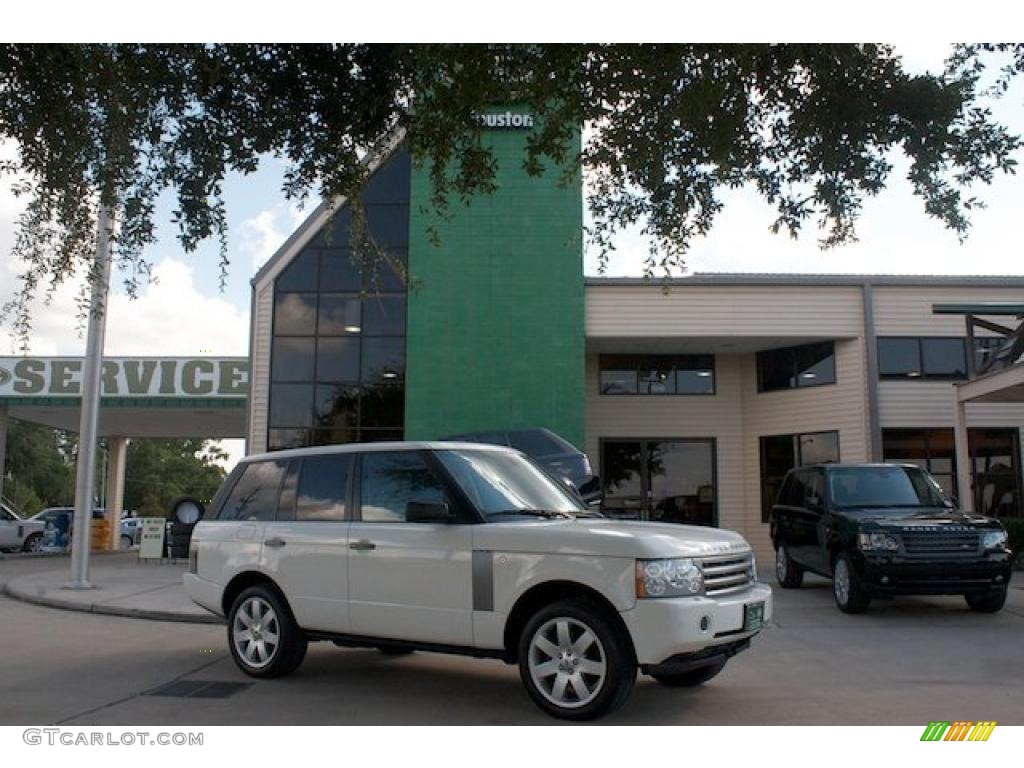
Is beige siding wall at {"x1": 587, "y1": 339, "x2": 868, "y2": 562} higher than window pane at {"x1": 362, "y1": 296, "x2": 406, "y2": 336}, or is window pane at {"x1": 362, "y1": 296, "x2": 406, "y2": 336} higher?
window pane at {"x1": 362, "y1": 296, "x2": 406, "y2": 336}

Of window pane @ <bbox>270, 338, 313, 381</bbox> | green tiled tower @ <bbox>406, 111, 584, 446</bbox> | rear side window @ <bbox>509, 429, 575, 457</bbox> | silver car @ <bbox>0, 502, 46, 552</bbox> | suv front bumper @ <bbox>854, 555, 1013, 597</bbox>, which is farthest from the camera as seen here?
silver car @ <bbox>0, 502, 46, 552</bbox>

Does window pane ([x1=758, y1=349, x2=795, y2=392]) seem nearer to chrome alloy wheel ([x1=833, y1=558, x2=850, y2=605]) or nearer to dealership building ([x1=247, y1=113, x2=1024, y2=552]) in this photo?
dealership building ([x1=247, y1=113, x2=1024, y2=552])

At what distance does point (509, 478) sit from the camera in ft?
22.8

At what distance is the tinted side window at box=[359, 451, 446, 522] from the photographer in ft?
21.9

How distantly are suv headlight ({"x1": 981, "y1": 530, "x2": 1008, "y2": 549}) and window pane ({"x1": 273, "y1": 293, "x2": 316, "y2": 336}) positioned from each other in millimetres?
14317

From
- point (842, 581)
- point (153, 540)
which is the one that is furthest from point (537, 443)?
point (153, 540)

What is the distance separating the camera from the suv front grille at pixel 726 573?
5.84 metres

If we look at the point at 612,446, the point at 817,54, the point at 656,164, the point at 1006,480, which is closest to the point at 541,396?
the point at 612,446

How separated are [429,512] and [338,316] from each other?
14784 millimetres

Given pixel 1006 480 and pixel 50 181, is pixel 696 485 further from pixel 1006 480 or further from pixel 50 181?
pixel 50 181

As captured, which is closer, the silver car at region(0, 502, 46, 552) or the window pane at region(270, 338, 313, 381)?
the window pane at region(270, 338, 313, 381)

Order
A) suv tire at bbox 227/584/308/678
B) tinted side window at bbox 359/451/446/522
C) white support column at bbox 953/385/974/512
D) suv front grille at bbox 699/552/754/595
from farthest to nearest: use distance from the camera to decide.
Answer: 1. white support column at bbox 953/385/974/512
2. suv tire at bbox 227/584/308/678
3. tinted side window at bbox 359/451/446/522
4. suv front grille at bbox 699/552/754/595

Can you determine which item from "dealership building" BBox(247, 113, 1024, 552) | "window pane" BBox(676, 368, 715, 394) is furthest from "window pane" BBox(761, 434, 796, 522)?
"window pane" BBox(676, 368, 715, 394)

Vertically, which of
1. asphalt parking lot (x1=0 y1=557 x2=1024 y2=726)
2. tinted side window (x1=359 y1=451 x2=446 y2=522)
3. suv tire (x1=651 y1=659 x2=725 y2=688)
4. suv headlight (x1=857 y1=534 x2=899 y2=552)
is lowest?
asphalt parking lot (x1=0 y1=557 x2=1024 y2=726)
